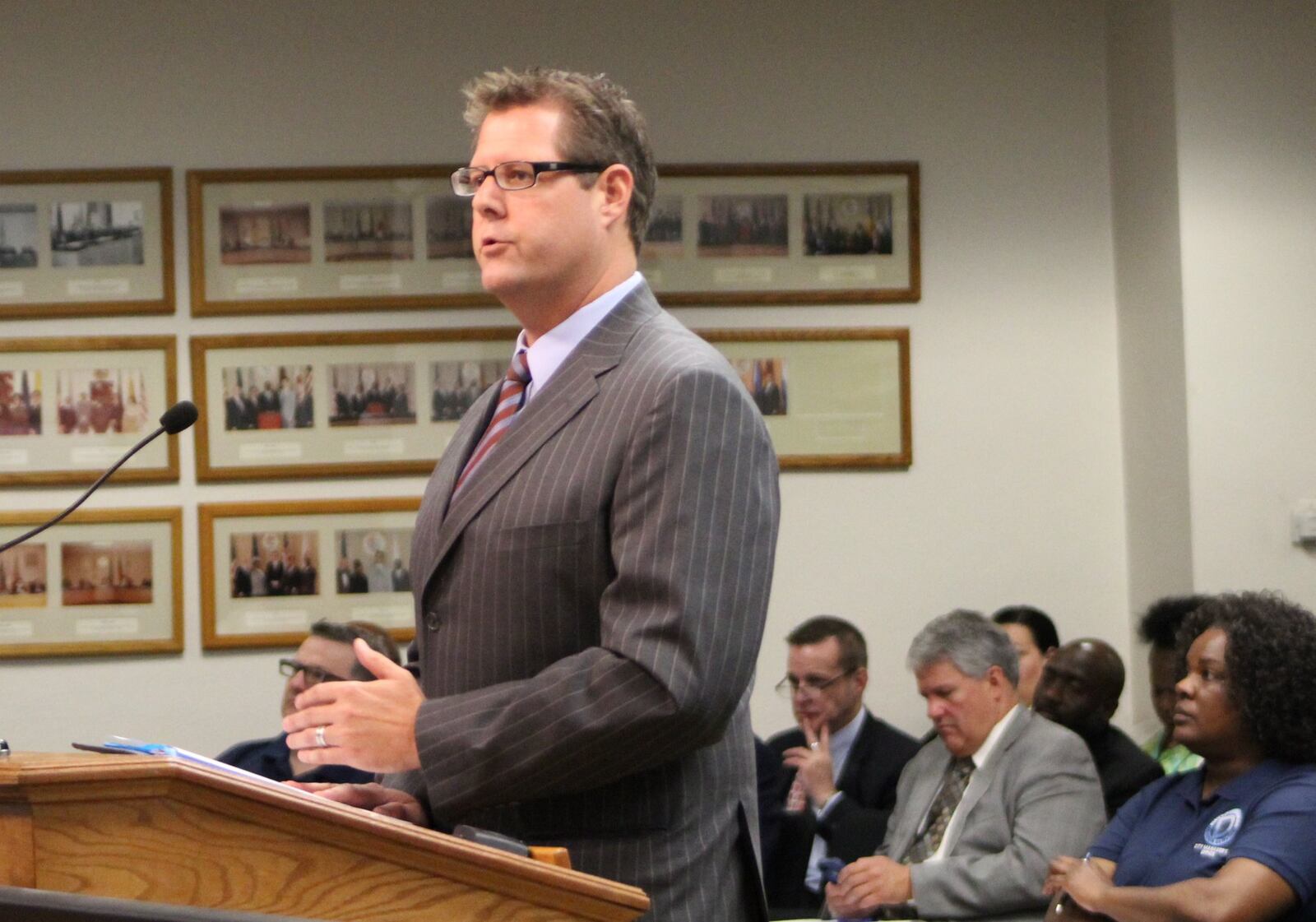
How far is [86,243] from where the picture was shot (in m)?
4.95

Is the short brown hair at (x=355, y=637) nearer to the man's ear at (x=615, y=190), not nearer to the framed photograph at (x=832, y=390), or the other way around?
the framed photograph at (x=832, y=390)

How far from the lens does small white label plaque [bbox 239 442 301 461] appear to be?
493 cm

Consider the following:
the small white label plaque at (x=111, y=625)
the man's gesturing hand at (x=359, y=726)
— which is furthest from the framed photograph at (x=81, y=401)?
the man's gesturing hand at (x=359, y=726)

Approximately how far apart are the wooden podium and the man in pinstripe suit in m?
0.22

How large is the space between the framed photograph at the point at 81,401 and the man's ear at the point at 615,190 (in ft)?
11.3

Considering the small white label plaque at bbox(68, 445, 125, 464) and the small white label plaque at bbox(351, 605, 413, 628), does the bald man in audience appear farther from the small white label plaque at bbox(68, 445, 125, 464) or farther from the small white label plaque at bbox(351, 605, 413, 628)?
the small white label plaque at bbox(68, 445, 125, 464)

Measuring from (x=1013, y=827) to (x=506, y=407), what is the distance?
230 cm

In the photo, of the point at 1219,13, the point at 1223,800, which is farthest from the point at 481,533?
the point at 1219,13

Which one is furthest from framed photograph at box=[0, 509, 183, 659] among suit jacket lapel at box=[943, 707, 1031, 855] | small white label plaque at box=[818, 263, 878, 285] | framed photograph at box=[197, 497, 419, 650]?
suit jacket lapel at box=[943, 707, 1031, 855]

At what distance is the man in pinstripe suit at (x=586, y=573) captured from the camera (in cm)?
146

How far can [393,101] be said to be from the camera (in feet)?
16.4

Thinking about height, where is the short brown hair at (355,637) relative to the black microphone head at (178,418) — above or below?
below

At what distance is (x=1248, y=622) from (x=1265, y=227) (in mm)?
1965

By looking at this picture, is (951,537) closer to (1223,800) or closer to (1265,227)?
(1265,227)
